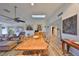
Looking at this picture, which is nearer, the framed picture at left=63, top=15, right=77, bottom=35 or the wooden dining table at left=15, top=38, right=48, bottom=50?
the wooden dining table at left=15, top=38, right=48, bottom=50

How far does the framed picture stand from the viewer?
3.73m

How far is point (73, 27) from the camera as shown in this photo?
12.2 feet

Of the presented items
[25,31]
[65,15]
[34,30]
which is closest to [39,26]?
[34,30]

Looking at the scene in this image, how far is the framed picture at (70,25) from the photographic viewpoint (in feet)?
12.2

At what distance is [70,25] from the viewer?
387 centimetres

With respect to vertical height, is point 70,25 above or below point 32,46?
above

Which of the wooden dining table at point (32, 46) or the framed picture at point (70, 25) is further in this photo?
the framed picture at point (70, 25)

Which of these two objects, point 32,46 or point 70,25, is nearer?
point 32,46

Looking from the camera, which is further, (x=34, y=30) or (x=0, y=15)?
(x=34, y=30)

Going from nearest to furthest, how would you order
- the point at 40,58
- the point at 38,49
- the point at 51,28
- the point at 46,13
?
the point at 40,58, the point at 38,49, the point at 46,13, the point at 51,28

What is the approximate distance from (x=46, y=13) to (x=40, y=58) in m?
2.33

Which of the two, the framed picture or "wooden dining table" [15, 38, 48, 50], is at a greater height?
the framed picture

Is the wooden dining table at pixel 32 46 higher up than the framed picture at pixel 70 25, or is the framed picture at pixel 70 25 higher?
the framed picture at pixel 70 25

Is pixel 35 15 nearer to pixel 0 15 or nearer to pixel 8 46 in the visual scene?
pixel 0 15
